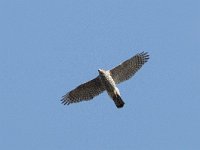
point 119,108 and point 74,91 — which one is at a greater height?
point 74,91

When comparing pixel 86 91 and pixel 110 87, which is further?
pixel 86 91

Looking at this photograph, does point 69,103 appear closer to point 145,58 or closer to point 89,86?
point 89,86

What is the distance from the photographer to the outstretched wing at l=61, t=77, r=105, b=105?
34.7 m

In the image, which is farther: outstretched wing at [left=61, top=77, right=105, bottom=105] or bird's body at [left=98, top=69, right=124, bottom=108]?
outstretched wing at [left=61, top=77, right=105, bottom=105]

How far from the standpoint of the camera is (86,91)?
1373 inches

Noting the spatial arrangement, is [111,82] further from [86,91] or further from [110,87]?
[86,91]

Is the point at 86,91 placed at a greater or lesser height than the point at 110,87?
greater

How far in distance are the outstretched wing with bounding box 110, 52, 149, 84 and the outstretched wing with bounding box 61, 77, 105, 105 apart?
899mm

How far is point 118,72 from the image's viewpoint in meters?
34.3

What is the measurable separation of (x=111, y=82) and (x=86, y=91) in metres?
1.68

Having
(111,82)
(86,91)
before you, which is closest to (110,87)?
(111,82)

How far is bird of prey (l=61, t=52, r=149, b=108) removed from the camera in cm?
3378

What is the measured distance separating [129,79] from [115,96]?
4.52ft

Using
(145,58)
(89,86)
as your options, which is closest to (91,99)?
(89,86)
